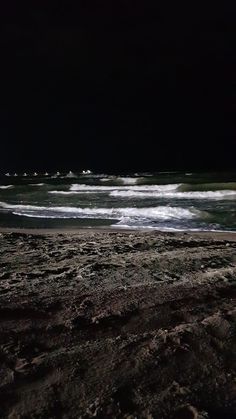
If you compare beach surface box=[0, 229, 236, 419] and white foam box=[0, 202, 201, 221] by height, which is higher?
beach surface box=[0, 229, 236, 419]

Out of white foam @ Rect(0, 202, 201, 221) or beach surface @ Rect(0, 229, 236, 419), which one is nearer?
beach surface @ Rect(0, 229, 236, 419)

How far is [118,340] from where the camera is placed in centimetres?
326

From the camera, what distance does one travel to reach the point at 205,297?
417cm

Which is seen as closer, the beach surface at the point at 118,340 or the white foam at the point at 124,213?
the beach surface at the point at 118,340

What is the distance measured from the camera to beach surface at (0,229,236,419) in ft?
8.22

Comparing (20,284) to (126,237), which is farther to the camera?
(126,237)

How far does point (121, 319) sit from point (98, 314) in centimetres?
26

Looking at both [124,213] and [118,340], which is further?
[124,213]

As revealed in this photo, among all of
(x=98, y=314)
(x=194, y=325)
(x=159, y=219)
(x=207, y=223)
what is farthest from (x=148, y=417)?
(x=159, y=219)

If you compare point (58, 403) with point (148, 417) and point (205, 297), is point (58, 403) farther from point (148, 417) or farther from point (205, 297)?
point (205, 297)

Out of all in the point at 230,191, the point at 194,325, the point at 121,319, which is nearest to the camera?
the point at 194,325

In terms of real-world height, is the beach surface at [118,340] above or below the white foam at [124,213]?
above

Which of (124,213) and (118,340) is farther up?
(118,340)

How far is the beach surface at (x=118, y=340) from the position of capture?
251cm
